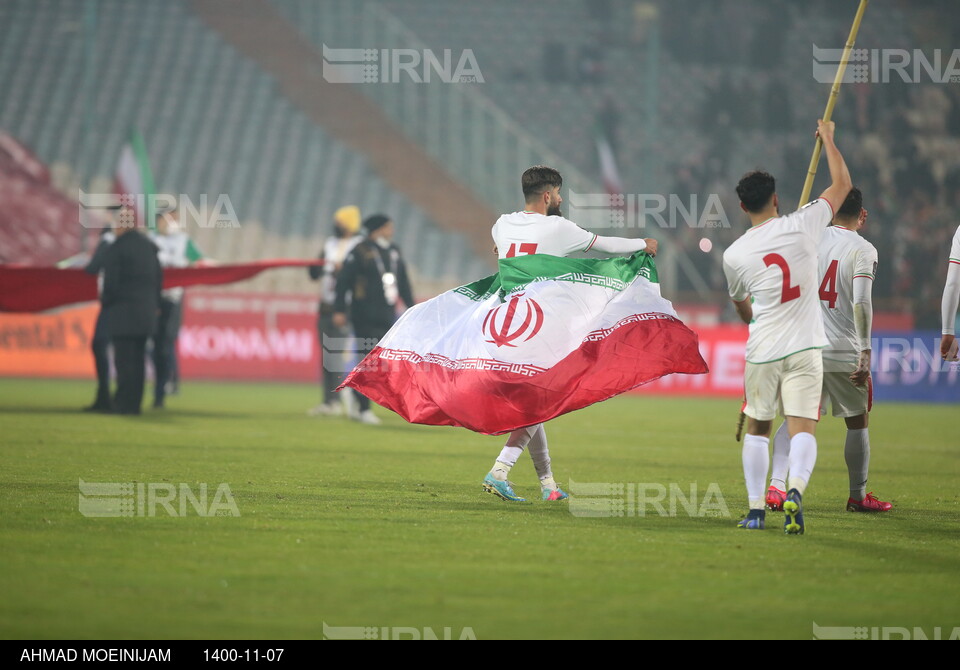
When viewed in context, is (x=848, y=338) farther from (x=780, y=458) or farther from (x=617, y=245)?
(x=617, y=245)

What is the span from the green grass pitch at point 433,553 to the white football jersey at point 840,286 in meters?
1.08

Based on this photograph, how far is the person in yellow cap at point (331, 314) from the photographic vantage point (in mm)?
16781

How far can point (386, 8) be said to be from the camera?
120 feet

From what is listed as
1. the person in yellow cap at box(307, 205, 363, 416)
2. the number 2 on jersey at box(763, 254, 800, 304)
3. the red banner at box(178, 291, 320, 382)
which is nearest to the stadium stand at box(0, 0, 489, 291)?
the red banner at box(178, 291, 320, 382)

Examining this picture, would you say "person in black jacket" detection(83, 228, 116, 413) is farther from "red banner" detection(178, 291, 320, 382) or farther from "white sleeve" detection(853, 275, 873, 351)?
"white sleeve" detection(853, 275, 873, 351)

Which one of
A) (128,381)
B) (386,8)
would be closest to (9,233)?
(386,8)

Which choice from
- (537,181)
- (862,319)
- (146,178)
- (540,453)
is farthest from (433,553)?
(146,178)

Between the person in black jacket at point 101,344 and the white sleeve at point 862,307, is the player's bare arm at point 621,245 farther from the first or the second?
the person in black jacket at point 101,344

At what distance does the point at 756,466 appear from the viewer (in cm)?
751

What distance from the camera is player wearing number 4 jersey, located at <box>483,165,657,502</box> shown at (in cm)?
853

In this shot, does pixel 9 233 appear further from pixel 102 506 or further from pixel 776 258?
pixel 776 258

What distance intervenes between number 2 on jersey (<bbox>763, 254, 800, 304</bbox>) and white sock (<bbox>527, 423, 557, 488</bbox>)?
2.05 meters

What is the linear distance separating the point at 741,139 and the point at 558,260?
2813cm

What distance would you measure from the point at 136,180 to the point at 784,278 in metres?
13.4
